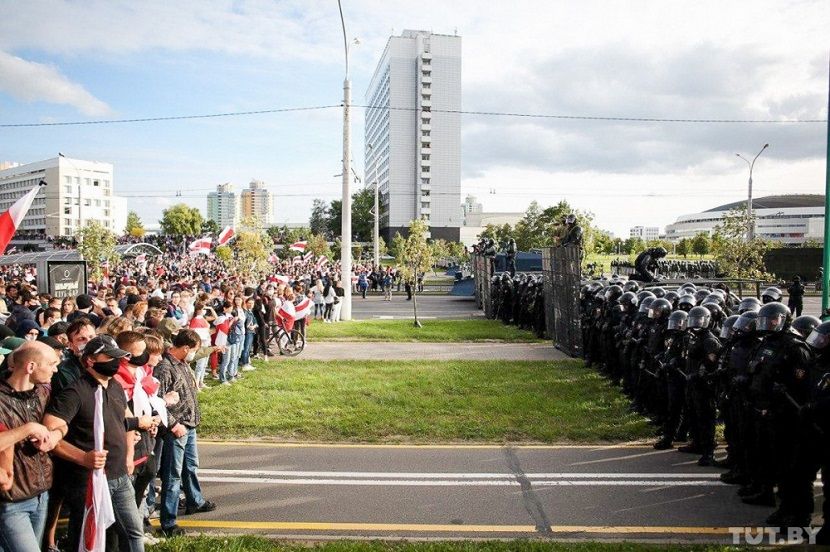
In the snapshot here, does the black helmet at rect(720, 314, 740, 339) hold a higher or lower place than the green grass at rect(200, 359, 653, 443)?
higher

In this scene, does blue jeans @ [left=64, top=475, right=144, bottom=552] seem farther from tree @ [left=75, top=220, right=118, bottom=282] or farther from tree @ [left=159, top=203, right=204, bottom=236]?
tree @ [left=159, top=203, right=204, bottom=236]

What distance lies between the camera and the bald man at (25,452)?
3.86 meters

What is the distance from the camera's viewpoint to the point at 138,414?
5055 mm

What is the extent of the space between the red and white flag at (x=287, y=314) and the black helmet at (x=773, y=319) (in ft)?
38.3

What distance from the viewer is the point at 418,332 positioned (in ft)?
67.5

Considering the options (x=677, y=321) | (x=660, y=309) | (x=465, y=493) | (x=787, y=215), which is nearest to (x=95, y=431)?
(x=465, y=493)

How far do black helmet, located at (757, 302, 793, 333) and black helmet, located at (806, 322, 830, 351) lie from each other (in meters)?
0.72

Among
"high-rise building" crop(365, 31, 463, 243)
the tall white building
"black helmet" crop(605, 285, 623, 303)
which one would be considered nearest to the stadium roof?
"high-rise building" crop(365, 31, 463, 243)

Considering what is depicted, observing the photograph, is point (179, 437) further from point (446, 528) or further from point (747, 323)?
point (747, 323)

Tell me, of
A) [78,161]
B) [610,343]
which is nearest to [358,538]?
[610,343]

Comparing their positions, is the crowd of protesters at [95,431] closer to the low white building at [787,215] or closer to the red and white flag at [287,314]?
the red and white flag at [287,314]

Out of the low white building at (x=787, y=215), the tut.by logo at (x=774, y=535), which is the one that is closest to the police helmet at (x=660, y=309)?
the tut.by logo at (x=774, y=535)

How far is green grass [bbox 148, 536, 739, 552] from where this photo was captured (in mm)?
5285

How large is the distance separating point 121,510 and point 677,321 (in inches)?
290
